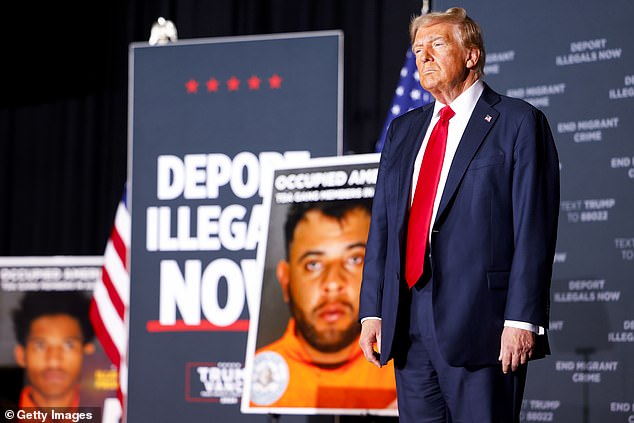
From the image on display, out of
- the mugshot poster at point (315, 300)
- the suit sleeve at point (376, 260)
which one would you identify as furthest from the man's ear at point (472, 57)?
the mugshot poster at point (315, 300)

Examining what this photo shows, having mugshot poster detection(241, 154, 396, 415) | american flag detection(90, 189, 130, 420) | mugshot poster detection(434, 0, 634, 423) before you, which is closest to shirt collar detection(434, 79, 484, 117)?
mugshot poster detection(241, 154, 396, 415)

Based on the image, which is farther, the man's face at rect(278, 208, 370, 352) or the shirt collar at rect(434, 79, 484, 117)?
the man's face at rect(278, 208, 370, 352)

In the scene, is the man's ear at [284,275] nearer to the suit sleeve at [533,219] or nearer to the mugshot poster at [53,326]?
the mugshot poster at [53,326]

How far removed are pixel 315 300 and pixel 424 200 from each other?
1.49 metres

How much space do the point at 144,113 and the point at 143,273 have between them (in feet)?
2.39

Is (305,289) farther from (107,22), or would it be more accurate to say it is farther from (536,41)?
(107,22)

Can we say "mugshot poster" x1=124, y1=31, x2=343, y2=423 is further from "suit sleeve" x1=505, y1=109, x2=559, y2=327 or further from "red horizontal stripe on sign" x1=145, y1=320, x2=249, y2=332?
"suit sleeve" x1=505, y1=109, x2=559, y2=327

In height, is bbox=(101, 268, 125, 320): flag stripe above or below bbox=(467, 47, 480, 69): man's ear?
below

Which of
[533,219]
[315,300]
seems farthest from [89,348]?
[533,219]

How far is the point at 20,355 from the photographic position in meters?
4.61

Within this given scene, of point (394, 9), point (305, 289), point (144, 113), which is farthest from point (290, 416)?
point (394, 9)

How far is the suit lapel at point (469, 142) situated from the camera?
7.04 ft

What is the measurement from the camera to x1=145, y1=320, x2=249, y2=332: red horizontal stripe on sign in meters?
4.01

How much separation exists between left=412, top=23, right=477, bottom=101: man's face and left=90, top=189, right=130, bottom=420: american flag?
2.68 m
